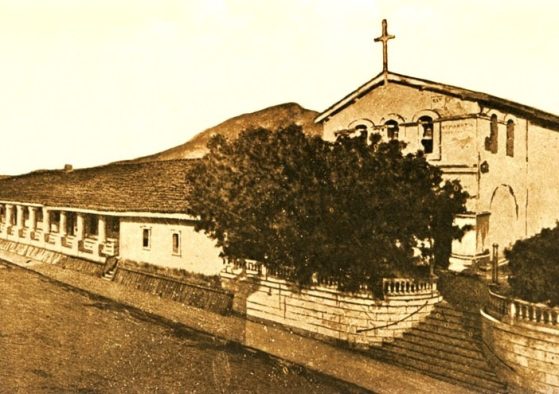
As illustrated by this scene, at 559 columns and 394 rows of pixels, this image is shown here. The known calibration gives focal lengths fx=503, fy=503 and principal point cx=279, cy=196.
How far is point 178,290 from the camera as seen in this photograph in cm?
1845

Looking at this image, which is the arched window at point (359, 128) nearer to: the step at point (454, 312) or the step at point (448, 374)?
the step at point (454, 312)

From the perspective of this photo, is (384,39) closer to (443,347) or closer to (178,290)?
(443,347)

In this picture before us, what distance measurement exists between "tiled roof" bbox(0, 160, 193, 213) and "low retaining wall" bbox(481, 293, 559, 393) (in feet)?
38.4

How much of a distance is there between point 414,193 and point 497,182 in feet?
15.9

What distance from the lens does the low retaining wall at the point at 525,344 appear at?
32.2 feet

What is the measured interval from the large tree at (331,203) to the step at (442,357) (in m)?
1.85

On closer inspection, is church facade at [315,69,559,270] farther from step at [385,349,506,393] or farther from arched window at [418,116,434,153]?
step at [385,349,506,393]

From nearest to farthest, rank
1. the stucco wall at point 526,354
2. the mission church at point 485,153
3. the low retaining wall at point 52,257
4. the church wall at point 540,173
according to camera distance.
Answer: the stucco wall at point 526,354 → the church wall at point 540,173 → the mission church at point 485,153 → the low retaining wall at point 52,257

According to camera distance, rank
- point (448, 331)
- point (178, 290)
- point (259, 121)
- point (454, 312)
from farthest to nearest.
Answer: point (178, 290)
point (259, 121)
point (454, 312)
point (448, 331)

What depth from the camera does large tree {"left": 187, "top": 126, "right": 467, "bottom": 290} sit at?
13203mm

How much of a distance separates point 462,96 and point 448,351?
8203mm

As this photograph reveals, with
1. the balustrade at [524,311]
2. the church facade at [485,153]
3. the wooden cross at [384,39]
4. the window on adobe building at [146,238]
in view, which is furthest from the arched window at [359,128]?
the window on adobe building at [146,238]

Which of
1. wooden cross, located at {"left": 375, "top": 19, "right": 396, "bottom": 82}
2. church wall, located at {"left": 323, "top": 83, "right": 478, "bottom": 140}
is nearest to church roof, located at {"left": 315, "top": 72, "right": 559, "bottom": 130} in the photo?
church wall, located at {"left": 323, "top": 83, "right": 478, "bottom": 140}

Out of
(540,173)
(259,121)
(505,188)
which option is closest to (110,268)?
(259,121)
